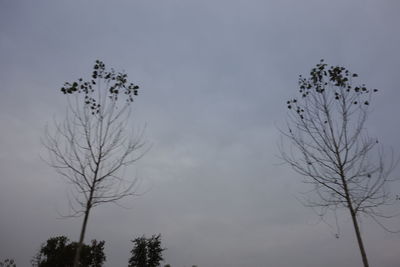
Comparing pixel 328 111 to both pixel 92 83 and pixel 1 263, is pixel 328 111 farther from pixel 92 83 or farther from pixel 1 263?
pixel 1 263

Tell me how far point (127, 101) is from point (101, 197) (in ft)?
10.00

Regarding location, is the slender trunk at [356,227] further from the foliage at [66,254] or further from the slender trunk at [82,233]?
the foliage at [66,254]

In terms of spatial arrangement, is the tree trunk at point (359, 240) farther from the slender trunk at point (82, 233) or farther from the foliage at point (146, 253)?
the foliage at point (146, 253)

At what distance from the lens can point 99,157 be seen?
8266 millimetres

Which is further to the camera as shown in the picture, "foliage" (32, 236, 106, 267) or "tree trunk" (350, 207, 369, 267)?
"foliage" (32, 236, 106, 267)

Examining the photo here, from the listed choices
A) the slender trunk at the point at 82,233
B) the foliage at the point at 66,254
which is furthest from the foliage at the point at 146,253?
the slender trunk at the point at 82,233

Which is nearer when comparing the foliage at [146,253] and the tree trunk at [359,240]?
the tree trunk at [359,240]

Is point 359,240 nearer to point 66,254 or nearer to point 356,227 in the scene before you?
point 356,227

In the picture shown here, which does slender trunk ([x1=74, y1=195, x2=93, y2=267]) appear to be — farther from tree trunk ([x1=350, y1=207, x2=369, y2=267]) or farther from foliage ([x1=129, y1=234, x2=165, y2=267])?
foliage ([x1=129, y1=234, x2=165, y2=267])

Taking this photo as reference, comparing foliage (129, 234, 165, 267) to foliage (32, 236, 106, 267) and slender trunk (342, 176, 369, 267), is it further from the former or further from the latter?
slender trunk (342, 176, 369, 267)

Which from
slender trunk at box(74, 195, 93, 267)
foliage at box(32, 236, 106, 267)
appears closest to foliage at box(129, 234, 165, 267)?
foliage at box(32, 236, 106, 267)

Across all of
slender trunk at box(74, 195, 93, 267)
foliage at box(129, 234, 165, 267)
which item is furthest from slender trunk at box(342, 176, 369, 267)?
foliage at box(129, 234, 165, 267)

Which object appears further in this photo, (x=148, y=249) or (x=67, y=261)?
(x=148, y=249)

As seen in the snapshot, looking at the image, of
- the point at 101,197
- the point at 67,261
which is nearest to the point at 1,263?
the point at 67,261
